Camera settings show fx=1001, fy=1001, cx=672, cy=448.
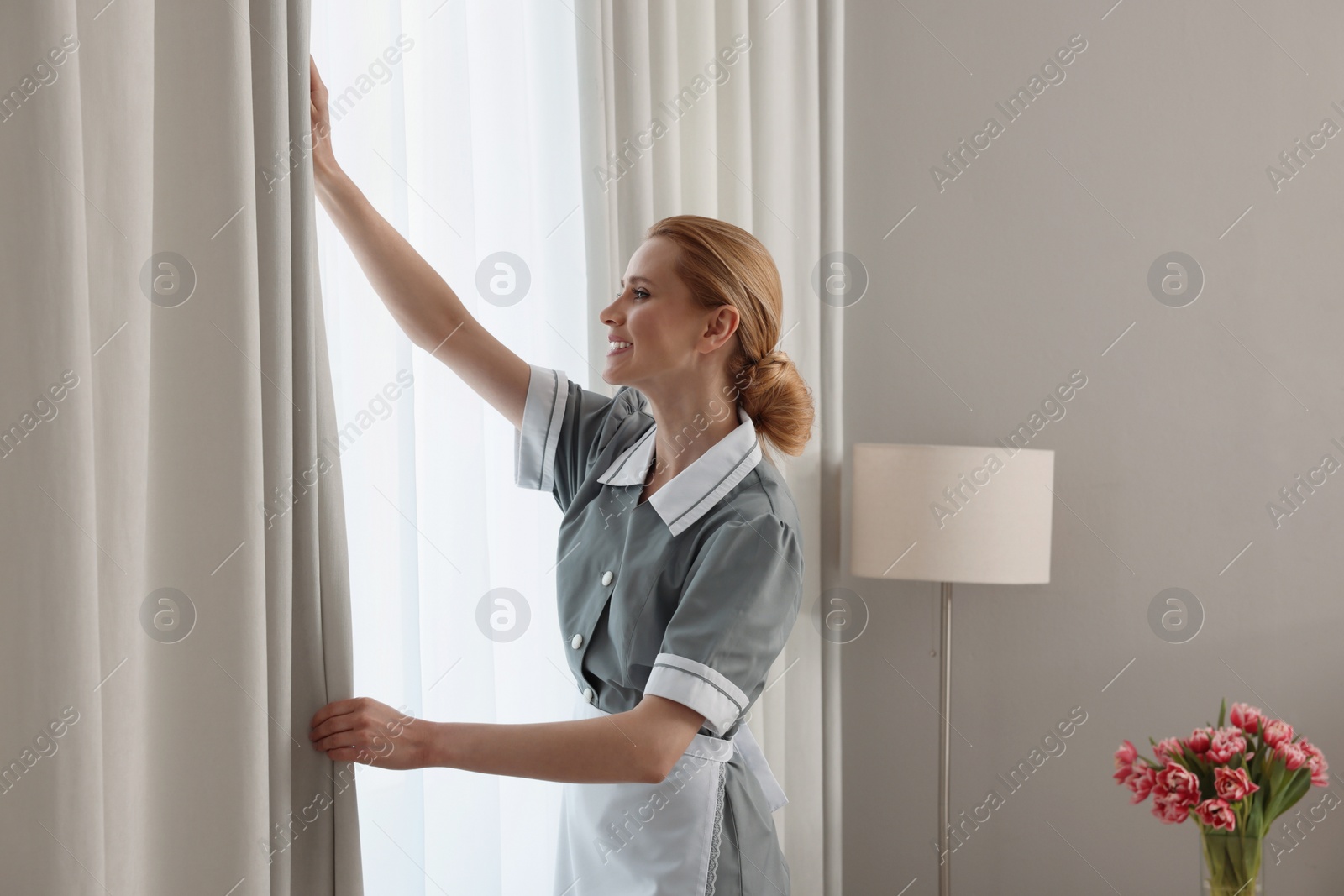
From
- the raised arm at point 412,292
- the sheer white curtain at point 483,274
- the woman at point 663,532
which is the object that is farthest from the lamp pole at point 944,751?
the raised arm at point 412,292

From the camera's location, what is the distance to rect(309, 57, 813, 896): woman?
1.12m

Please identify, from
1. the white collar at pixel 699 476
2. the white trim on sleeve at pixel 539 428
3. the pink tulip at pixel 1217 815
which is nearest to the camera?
the white collar at pixel 699 476

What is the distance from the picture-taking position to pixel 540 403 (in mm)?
1367

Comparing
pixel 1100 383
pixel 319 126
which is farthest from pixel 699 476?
pixel 1100 383

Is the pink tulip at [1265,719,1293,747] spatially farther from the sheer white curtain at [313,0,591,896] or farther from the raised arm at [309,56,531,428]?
the raised arm at [309,56,531,428]

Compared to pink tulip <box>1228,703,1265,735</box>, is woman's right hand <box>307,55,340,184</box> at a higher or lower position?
higher

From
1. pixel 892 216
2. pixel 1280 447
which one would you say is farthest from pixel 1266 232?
pixel 892 216

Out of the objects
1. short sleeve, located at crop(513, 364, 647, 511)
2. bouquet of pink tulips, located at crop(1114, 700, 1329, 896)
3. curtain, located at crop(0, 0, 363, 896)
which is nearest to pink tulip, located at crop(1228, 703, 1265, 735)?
bouquet of pink tulips, located at crop(1114, 700, 1329, 896)

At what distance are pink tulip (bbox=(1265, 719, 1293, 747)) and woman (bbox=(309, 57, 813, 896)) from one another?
0.81 meters

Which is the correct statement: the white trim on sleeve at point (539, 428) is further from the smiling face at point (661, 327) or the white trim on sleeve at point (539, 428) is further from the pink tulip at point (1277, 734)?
the pink tulip at point (1277, 734)

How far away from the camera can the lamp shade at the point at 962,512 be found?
1.85 m

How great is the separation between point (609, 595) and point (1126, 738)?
139 cm

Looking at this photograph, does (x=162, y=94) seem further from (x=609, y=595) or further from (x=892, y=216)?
(x=892, y=216)

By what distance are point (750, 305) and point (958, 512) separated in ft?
2.45
